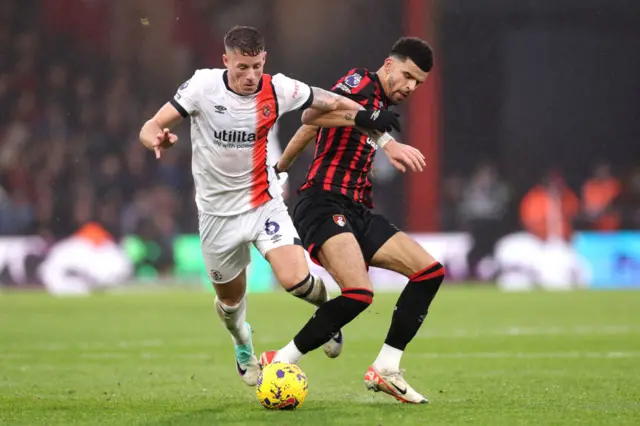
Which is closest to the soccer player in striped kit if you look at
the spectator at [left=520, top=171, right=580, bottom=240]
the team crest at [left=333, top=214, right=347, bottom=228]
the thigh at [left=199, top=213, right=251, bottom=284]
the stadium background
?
the team crest at [left=333, top=214, right=347, bottom=228]

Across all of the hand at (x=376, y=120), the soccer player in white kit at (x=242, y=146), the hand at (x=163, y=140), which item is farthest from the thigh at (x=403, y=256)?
the hand at (x=163, y=140)

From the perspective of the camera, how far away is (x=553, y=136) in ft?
72.6

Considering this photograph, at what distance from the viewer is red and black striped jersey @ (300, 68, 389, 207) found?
7.36 meters

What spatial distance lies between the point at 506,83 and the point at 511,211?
314cm

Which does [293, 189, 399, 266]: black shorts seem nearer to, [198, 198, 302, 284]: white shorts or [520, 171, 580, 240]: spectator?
[198, 198, 302, 284]: white shorts

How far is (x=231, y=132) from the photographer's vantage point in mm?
6953

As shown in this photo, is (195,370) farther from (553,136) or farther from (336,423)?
(553,136)

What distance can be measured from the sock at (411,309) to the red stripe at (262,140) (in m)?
1.00

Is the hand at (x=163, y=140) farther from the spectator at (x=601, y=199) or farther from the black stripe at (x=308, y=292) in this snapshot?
the spectator at (x=601, y=199)

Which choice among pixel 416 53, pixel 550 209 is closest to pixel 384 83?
pixel 416 53

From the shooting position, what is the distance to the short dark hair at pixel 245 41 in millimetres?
6688

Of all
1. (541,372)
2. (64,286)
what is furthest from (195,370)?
(64,286)

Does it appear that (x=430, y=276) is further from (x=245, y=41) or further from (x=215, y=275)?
(x=245, y=41)

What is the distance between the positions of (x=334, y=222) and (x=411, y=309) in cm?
67
